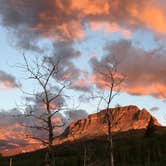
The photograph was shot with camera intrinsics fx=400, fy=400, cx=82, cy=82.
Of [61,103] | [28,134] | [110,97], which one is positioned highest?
[110,97]

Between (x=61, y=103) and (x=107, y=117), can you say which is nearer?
(x=61, y=103)

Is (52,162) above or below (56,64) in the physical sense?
below

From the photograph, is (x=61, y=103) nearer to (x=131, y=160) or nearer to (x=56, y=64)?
(x=56, y=64)

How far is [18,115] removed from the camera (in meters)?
28.2

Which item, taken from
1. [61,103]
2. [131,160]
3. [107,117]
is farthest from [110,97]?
[131,160]

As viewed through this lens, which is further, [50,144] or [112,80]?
[112,80]

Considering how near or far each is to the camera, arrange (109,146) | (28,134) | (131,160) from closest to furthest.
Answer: (28,134), (109,146), (131,160)

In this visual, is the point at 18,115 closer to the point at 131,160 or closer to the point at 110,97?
the point at 110,97

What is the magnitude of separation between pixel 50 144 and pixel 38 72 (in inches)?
224

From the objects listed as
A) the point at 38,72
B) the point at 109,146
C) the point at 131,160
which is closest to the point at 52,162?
the point at 38,72

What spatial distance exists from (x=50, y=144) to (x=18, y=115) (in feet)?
10.2

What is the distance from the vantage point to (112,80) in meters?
49.1

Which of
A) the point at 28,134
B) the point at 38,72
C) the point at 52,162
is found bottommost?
the point at 52,162

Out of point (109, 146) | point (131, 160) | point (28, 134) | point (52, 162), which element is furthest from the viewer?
point (131, 160)
